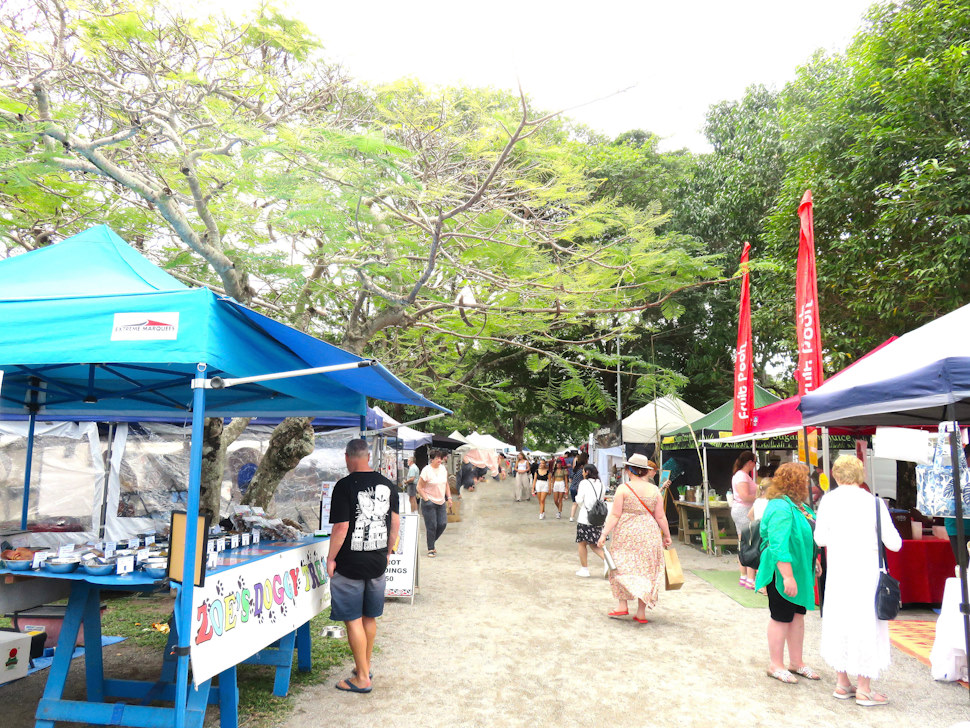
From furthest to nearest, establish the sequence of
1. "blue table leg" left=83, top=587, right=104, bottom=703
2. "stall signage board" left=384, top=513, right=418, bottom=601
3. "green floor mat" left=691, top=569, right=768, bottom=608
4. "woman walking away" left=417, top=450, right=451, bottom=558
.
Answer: "woman walking away" left=417, top=450, right=451, bottom=558, "green floor mat" left=691, top=569, right=768, bottom=608, "stall signage board" left=384, top=513, right=418, bottom=601, "blue table leg" left=83, top=587, right=104, bottom=703

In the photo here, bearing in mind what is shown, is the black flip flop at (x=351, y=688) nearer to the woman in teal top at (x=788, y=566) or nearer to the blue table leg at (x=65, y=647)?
the blue table leg at (x=65, y=647)

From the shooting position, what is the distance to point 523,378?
2322 centimetres

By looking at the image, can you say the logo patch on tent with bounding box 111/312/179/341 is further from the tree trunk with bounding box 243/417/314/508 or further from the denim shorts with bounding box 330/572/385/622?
the tree trunk with bounding box 243/417/314/508

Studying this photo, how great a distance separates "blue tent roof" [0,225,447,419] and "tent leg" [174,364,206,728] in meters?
0.39

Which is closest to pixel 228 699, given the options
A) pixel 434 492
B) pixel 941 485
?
pixel 941 485

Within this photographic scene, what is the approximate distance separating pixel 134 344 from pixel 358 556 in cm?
222

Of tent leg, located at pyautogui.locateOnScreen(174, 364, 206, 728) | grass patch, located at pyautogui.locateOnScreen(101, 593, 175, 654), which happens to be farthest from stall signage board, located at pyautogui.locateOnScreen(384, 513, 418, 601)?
tent leg, located at pyautogui.locateOnScreen(174, 364, 206, 728)

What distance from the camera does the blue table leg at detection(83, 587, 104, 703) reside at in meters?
4.31

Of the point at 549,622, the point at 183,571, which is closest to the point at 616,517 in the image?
the point at 549,622

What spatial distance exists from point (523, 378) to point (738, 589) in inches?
576

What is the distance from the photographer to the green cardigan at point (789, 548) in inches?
195

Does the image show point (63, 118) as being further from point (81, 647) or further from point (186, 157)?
point (81, 647)

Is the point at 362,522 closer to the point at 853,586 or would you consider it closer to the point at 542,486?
the point at 853,586

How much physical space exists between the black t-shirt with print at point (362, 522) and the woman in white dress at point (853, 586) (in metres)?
3.29
